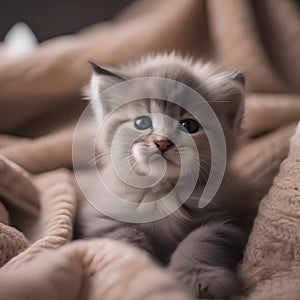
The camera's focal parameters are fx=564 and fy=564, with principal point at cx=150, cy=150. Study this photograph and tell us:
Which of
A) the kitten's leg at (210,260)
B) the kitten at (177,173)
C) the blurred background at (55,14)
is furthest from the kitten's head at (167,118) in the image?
the blurred background at (55,14)

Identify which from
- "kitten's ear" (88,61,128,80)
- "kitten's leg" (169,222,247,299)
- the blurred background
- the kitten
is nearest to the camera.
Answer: "kitten's leg" (169,222,247,299)

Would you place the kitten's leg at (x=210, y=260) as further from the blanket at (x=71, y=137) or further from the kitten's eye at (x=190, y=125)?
the kitten's eye at (x=190, y=125)

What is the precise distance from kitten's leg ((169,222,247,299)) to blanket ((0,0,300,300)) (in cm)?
3

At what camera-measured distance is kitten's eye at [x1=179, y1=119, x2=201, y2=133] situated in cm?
95

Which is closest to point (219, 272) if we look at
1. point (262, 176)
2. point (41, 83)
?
point (262, 176)

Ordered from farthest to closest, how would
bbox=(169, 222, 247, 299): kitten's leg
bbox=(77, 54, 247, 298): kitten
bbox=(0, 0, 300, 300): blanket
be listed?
bbox=(77, 54, 247, 298): kitten → bbox=(169, 222, 247, 299): kitten's leg → bbox=(0, 0, 300, 300): blanket

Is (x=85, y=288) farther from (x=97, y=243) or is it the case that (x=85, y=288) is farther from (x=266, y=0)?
(x=266, y=0)

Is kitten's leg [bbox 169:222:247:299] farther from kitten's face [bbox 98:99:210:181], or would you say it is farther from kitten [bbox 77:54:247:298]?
kitten's face [bbox 98:99:210:181]

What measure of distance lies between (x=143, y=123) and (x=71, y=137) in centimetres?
39

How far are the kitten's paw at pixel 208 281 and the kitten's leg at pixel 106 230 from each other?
10cm

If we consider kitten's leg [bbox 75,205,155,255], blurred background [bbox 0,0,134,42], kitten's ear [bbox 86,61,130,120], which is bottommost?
kitten's leg [bbox 75,205,155,255]

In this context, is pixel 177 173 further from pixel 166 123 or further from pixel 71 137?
pixel 71 137

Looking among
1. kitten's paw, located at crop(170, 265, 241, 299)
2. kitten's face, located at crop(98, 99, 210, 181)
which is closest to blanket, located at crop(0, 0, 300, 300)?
kitten's paw, located at crop(170, 265, 241, 299)

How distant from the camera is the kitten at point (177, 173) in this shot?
88cm
